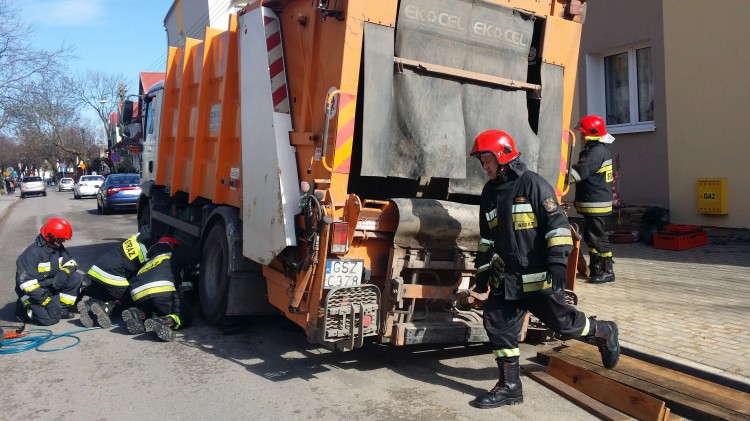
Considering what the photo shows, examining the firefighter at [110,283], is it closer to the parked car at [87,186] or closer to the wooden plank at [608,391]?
the wooden plank at [608,391]

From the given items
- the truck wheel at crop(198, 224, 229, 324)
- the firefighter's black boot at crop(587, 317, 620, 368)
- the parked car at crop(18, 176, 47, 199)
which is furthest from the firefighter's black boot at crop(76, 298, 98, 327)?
the parked car at crop(18, 176, 47, 199)

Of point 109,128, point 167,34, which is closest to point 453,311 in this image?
point 167,34

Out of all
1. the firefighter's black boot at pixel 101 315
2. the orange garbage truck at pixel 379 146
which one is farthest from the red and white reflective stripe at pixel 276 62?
the firefighter's black boot at pixel 101 315

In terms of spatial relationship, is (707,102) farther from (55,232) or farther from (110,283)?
(55,232)

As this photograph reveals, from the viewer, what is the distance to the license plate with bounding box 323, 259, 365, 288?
4.43 metres

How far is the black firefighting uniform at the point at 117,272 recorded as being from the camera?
21.3 ft

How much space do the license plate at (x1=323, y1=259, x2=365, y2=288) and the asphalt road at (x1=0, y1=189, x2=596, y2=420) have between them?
753mm

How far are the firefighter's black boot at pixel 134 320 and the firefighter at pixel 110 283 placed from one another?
36 cm

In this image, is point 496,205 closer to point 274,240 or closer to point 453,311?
point 453,311

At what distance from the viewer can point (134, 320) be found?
6.03 m

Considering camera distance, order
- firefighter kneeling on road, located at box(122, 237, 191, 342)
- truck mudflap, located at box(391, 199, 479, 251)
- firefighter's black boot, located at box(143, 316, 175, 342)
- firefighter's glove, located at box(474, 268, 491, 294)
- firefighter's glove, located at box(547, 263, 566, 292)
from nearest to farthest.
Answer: firefighter's glove, located at box(547, 263, 566, 292) → firefighter's glove, located at box(474, 268, 491, 294) → truck mudflap, located at box(391, 199, 479, 251) → firefighter's black boot, located at box(143, 316, 175, 342) → firefighter kneeling on road, located at box(122, 237, 191, 342)

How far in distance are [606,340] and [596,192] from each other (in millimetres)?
3139

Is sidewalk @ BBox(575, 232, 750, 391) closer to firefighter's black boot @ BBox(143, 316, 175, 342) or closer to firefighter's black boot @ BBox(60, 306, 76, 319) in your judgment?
firefighter's black boot @ BBox(143, 316, 175, 342)

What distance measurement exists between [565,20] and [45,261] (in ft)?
18.3
